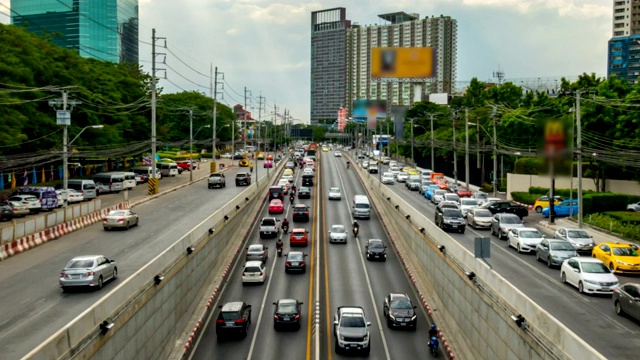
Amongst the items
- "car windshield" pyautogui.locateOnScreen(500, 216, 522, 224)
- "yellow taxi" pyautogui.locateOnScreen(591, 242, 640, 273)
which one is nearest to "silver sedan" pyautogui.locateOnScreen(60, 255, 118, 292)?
"yellow taxi" pyautogui.locateOnScreen(591, 242, 640, 273)

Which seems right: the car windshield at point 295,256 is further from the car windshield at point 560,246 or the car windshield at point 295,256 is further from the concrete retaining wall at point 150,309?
the car windshield at point 560,246

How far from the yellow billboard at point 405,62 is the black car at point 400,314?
15689cm

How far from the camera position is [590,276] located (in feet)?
96.2

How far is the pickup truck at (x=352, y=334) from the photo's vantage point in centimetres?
2964

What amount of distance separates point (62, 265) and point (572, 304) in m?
25.3

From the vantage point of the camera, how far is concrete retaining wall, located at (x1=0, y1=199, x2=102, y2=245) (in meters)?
37.4

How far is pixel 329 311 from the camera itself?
36.8 metres

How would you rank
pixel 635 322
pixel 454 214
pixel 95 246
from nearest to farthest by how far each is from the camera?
pixel 635 322 < pixel 95 246 < pixel 454 214

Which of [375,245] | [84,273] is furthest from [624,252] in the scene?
[84,273]

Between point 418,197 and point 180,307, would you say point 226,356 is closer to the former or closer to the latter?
point 180,307

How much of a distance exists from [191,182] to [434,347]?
58509mm

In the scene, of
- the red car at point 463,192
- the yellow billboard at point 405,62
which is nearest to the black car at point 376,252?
the red car at point 463,192

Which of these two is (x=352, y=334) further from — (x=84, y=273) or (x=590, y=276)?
(x=84, y=273)

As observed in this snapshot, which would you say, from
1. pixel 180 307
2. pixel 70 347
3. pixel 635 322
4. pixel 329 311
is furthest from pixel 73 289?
pixel 635 322
